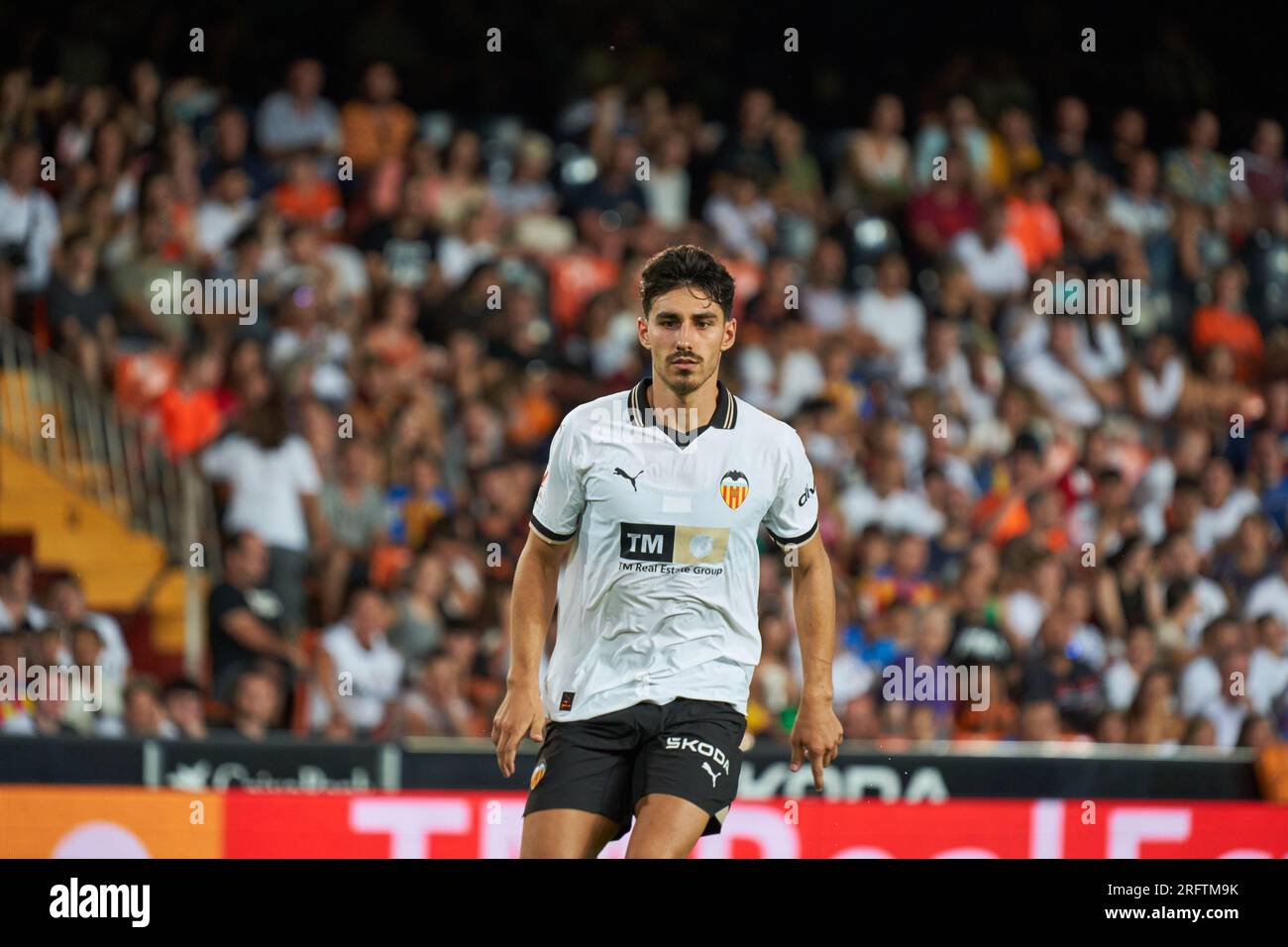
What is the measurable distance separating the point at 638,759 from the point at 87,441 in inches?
291

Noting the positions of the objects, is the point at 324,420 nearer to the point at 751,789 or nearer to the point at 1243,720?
the point at 751,789

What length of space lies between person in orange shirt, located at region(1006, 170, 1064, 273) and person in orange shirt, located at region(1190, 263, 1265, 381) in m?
1.17

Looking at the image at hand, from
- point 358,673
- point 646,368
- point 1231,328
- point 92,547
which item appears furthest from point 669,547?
point 1231,328

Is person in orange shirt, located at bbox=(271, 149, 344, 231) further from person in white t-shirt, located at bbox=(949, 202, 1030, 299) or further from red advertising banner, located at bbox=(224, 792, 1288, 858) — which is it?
red advertising banner, located at bbox=(224, 792, 1288, 858)

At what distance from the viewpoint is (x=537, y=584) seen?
236 inches

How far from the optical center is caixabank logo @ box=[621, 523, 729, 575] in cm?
585

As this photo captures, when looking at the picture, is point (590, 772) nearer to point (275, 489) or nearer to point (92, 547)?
point (275, 489)

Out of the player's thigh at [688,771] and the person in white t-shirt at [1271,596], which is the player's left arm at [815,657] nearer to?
the player's thigh at [688,771]

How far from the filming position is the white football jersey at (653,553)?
19.2 feet

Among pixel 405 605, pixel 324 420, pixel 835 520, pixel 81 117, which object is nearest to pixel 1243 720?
pixel 835 520

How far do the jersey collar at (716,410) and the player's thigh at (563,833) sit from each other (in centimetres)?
114

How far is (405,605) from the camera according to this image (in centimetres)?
1123

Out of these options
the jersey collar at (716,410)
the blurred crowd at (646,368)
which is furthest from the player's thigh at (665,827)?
the blurred crowd at (646,368)

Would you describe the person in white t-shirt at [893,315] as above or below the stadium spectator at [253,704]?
above
